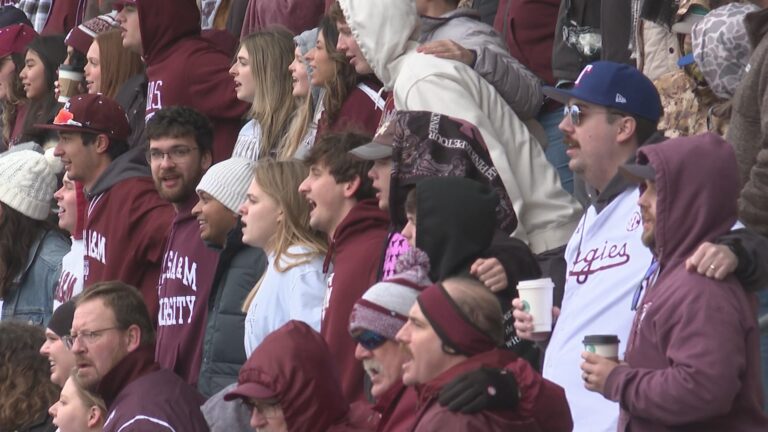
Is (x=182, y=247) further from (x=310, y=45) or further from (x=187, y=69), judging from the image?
(x=187, y=69)

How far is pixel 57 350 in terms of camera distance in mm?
7695

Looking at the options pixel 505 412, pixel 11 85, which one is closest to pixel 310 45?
pixel 505 412

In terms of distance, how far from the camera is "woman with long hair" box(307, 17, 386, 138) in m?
8.18

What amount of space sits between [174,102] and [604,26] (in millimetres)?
2837

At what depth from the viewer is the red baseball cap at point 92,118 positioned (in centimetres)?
952

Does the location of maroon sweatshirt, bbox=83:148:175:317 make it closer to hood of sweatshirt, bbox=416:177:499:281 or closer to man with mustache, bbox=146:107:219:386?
man with mustache, bbox=146:107:219:386

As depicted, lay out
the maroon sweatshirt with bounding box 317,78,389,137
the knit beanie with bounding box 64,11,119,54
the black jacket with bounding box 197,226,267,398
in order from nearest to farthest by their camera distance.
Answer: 1. the black jacket with bounding box 197,226,267,398
2. the maroon sweatshirt with bounding box 317,78,389,137
3. the knit beanie with bounding box 64,11,119,54

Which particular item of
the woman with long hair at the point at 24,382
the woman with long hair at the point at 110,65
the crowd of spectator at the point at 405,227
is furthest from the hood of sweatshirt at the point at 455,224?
the woman with long hair at the point at 110,65

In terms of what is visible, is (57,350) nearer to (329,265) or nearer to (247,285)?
(247,285)

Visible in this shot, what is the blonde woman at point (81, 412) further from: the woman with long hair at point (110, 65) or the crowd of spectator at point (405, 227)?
the woman with long hair at point (110, 65)

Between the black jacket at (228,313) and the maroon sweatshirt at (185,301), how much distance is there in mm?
128

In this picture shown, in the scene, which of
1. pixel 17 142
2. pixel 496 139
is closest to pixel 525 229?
pixel 496 139

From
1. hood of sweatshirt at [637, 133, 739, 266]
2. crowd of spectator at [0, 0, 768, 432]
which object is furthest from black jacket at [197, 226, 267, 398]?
hood of sweatshirt at [637, 133, 739, 266]

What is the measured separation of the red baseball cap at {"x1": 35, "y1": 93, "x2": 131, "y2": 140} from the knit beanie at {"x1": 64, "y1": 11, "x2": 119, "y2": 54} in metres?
1.99
